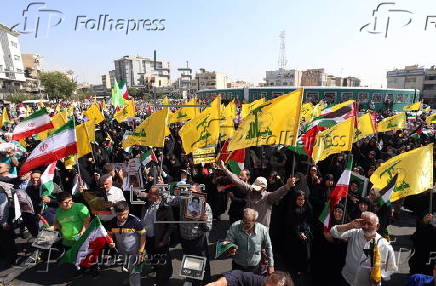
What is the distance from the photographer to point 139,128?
22.3 ft

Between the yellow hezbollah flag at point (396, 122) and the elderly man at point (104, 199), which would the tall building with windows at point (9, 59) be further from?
the yellow hezbollah flag at point (396, 122)

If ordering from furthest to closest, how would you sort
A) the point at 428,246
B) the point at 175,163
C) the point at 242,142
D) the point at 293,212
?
the point at 175,163 → the point at 242,142 → the point at 293,212 → the point at 428,246

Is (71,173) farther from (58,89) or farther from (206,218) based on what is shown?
(58,89)

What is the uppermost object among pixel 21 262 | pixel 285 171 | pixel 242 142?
pixel 242 142

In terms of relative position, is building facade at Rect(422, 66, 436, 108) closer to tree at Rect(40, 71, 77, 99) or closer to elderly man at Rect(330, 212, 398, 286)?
elderly man at Rect(330, 212, 398, 286)

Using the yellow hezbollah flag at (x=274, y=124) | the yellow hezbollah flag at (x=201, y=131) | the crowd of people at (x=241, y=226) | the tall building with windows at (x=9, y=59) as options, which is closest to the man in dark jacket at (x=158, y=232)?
the crowd of people at (x=241, y=226)

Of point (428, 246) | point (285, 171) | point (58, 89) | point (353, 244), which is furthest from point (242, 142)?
point (58, 89)

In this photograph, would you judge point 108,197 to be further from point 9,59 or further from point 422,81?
point 9,59

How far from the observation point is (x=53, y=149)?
215 inches

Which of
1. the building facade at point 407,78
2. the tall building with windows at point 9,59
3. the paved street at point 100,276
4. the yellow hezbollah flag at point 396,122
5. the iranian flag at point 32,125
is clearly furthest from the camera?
the tall building with windows at point 9,59

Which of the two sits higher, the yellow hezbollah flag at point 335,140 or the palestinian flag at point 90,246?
the yellow hezbollah flag at point 335,140

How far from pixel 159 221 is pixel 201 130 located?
9.33ft

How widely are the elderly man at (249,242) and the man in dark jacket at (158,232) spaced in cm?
111

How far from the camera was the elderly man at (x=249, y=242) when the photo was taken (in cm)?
364
